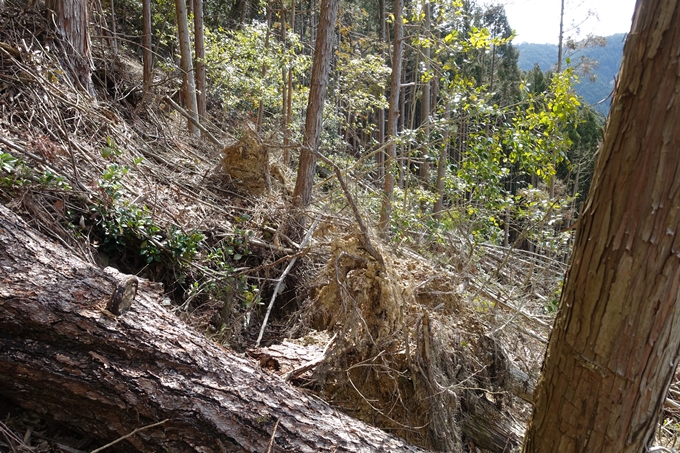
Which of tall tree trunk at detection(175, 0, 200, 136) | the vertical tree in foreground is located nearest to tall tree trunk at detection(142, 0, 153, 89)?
tall tree trunk at detection(175, 0, 200, 136)

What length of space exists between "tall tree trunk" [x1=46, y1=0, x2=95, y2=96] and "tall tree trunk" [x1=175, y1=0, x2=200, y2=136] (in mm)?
1608

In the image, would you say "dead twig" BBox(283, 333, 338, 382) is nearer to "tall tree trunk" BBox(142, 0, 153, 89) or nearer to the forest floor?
the forest floor

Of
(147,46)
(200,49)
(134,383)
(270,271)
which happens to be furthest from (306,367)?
(200,49)

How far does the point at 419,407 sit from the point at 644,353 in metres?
1.78

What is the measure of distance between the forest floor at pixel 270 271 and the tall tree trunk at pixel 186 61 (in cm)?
192

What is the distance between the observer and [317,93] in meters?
4.86

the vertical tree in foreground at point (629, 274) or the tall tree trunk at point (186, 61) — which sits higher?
the tall tree trunk at point (186, 61)

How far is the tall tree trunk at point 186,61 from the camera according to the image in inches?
273

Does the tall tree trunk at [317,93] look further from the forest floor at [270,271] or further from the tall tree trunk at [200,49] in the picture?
the tall tree trunk at [200,49]

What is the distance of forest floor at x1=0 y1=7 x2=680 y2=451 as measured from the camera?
9.59 feet

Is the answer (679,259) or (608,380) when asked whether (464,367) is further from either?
(679,259)

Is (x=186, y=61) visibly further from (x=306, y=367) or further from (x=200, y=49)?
(x=306, y=367)

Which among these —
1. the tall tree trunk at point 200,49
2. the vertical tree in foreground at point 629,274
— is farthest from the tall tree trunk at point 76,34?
the vertical tree in foreground at point 629,274

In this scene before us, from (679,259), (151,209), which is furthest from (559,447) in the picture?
(151,209)
